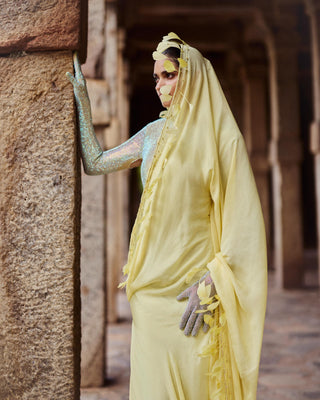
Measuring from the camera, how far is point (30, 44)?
6.51 ft

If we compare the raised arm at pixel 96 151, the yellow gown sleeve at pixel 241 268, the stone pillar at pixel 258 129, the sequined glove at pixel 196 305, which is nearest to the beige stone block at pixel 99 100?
the raised arm at pixel 96 151

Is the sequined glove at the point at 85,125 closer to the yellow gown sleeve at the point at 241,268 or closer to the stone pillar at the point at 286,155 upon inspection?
the yellow gown sleeve at the point at 241,268

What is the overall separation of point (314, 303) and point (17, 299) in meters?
6.81

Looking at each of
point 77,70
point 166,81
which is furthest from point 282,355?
point 77,70

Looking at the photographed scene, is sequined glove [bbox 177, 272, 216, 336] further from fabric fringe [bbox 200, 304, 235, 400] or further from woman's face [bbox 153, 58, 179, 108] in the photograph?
woman's face [bbox 153, 58, 179, 108]

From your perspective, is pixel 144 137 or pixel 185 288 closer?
pixel 185 288

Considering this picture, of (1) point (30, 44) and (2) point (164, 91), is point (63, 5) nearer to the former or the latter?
(1) point (30, 44)

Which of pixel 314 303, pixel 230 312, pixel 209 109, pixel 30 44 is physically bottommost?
pixel 314 303

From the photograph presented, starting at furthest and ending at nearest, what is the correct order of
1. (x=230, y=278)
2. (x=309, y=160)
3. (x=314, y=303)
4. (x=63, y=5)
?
(x=309, y=160)
(x=314, y=303)
(x=63, y=5)
(x=230, y=278)

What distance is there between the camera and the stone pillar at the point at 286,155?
9.04 meters

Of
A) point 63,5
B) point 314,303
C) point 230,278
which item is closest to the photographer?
point 230,278

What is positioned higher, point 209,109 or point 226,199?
point 209,109

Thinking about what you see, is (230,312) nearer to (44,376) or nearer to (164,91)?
(44,376)

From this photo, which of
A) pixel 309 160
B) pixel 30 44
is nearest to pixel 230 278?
pixel 30 44
